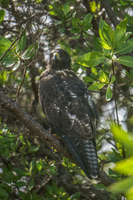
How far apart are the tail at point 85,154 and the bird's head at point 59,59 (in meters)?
1.71

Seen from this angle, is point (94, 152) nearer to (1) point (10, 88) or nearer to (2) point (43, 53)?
(1) point (10, 88)

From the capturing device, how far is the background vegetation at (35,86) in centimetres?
291

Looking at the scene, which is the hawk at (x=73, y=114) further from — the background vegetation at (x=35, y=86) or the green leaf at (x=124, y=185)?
the green leaf at (x=124, y=185)

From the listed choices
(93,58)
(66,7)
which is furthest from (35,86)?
(93,58)

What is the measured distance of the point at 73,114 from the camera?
371 centimetres

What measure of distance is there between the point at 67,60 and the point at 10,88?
3.51ft

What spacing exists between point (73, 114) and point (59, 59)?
4.63 ft

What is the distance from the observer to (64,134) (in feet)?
11.9

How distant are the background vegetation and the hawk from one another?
14cm

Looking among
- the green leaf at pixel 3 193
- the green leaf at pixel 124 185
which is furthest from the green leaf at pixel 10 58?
the green leaf at pixel 124 185

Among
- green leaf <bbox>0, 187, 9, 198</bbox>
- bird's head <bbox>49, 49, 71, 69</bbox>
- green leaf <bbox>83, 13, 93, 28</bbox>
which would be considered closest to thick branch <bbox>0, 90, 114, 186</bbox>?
green leaf <bbox>0, 187, 9, 198</bbox>

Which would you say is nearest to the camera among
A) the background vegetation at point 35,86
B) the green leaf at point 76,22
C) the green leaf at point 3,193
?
the background vegetation at point 35,86

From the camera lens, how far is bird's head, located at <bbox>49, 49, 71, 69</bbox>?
15.9ft

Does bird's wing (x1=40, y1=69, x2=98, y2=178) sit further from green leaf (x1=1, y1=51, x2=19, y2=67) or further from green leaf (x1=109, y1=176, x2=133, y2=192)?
green leaf (x1=109, y1=176, x2=133, y2=192)
